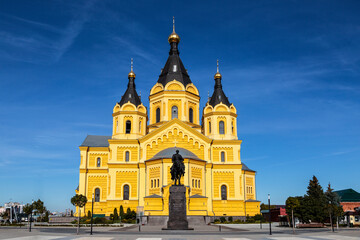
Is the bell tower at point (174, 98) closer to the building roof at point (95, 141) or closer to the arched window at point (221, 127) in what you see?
the arched window at point (221, 127)

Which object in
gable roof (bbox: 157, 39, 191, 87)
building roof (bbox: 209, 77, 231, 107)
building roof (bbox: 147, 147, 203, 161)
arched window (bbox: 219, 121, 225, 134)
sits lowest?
building roof (bbox: 147, 147, 203, 161)

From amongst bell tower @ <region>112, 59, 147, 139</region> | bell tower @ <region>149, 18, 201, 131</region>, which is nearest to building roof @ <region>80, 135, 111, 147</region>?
bell tower @ <region>112, 59, 147, 139</region>

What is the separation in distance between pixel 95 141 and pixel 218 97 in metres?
21.1

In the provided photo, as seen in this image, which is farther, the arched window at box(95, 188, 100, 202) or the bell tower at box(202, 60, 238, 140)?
the bell tower at box(202, 60, 238, 140)

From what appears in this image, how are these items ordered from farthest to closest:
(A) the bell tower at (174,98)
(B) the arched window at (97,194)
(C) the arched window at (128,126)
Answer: (A) the bell tower at (174,98) < (C) the arched window at (128,126) < (B) the arched window at (97,194)

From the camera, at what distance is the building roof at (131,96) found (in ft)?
176

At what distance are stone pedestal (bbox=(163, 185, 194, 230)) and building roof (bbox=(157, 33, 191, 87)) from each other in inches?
1092

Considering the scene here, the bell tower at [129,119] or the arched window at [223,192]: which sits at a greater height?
the bell tower at [129,119]

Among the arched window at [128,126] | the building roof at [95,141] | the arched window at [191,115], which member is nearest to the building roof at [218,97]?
the arched window at [191,115]

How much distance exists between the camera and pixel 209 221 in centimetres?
4350

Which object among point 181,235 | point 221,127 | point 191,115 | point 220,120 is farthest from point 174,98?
point 181,235

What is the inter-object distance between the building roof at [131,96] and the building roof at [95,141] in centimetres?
728

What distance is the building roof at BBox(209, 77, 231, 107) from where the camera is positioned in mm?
54081

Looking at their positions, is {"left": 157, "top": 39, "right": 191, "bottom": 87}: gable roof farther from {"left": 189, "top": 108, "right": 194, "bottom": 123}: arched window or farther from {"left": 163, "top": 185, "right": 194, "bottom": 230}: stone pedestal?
{"left": 163, "top": 185, "right": 194, "bottom": 230}: stone pedestal
